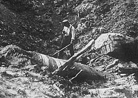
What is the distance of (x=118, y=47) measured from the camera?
25.1 feet

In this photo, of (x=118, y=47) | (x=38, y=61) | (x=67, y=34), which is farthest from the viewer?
(x=118, y=47)

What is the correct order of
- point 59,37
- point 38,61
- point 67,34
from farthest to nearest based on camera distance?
point 59,37, point 67,34, point 38,61

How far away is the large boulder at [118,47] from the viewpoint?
761 cm

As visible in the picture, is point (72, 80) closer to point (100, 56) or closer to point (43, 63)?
point (43, 63)

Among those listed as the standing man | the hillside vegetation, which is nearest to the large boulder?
the hillside vegetation

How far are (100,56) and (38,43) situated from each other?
94.4 inches

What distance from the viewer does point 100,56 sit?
7.79 meters

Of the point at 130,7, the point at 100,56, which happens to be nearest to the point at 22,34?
the point at 100,56

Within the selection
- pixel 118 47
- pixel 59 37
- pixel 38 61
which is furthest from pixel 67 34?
pixel 59 37

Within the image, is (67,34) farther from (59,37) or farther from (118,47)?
(59,37)

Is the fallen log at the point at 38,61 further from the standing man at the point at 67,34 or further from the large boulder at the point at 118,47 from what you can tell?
the large boulder at the point at 118,47

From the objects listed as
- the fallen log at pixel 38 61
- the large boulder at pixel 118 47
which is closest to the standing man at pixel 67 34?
the fallen log at pixel 38 61

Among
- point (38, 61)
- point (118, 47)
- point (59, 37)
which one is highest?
point (59, 37)

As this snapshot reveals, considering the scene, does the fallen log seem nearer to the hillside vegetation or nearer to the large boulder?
the hillside vegetation
